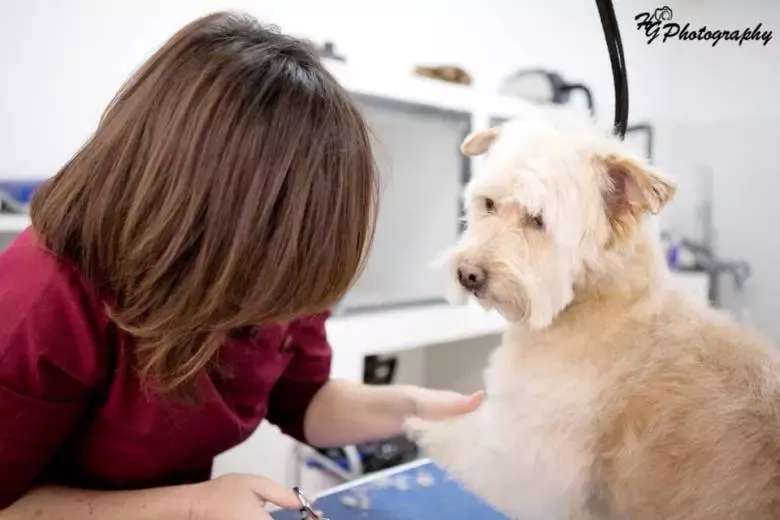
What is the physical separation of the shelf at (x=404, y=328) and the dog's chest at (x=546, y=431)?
701 millimetres

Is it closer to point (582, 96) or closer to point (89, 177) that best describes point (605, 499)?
point (89, 177)

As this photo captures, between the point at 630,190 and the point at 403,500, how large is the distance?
0.59 metres

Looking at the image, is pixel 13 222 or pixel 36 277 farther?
pixel 13 222

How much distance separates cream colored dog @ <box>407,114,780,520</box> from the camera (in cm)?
73

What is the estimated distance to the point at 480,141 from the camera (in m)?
1.03

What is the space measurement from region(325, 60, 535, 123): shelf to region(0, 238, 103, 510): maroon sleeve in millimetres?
871

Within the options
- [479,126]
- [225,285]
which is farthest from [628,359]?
[479,126]

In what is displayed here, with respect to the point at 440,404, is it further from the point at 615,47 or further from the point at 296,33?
the point at 296,33

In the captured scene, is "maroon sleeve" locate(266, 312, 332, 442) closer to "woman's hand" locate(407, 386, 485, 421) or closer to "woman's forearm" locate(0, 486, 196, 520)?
"woman's hand" locate(407, 386, 485, 421)

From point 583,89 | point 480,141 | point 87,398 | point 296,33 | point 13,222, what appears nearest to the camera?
point 87,398

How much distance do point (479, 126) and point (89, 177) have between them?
133 centimetres

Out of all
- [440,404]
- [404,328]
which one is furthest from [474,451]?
[404,328]

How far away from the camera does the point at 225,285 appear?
673mm

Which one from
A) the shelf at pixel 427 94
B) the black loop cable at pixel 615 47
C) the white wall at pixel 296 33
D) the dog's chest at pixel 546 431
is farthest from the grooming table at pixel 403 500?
the white wall at pixel 296 33
